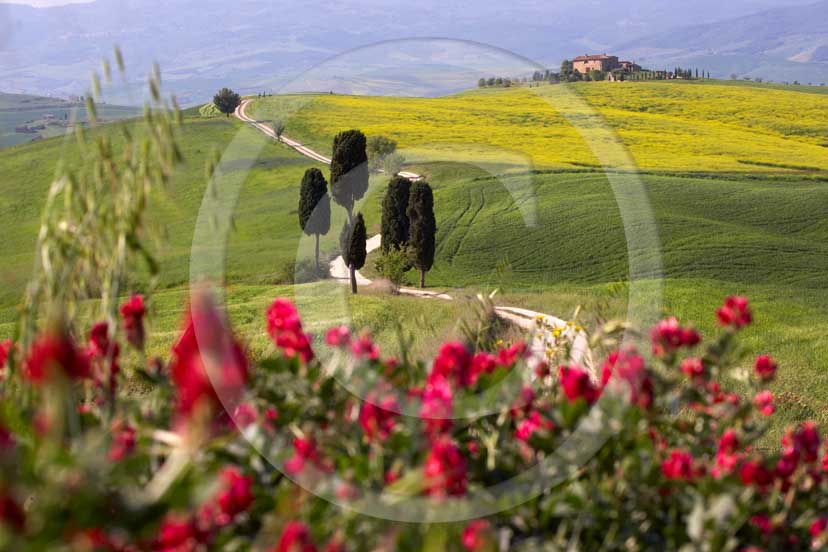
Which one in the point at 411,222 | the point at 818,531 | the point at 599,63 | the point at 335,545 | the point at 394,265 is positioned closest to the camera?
the point at 335,545

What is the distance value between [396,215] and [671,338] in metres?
25.3

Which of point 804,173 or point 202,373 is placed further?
point 804,173

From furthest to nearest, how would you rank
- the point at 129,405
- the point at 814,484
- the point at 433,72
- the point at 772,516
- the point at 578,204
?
the point at 578,204
the point at 433,72
the point at 814,484
the point at 772,516
the point at 129,405

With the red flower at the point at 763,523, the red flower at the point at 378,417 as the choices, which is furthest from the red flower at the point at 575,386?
the red flower at the point at 763,523

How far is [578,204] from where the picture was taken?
35125 mm

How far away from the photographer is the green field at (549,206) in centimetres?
2033

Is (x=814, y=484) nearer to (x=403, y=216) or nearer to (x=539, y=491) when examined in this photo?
(x=539, y=491)

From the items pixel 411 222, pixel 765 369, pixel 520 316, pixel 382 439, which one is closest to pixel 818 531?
pixel 765 369

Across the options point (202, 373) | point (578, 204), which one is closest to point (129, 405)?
point (202, 373)

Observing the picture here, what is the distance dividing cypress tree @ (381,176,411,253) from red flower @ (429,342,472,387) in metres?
24.8

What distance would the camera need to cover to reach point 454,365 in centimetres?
232

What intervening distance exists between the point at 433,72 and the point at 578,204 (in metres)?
24.1

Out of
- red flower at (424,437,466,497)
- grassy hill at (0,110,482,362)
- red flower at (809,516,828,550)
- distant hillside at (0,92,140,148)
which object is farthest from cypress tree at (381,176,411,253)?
red flower at (424,437,466,497)

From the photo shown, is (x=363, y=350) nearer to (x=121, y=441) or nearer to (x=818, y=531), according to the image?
(x=121, y=441)
